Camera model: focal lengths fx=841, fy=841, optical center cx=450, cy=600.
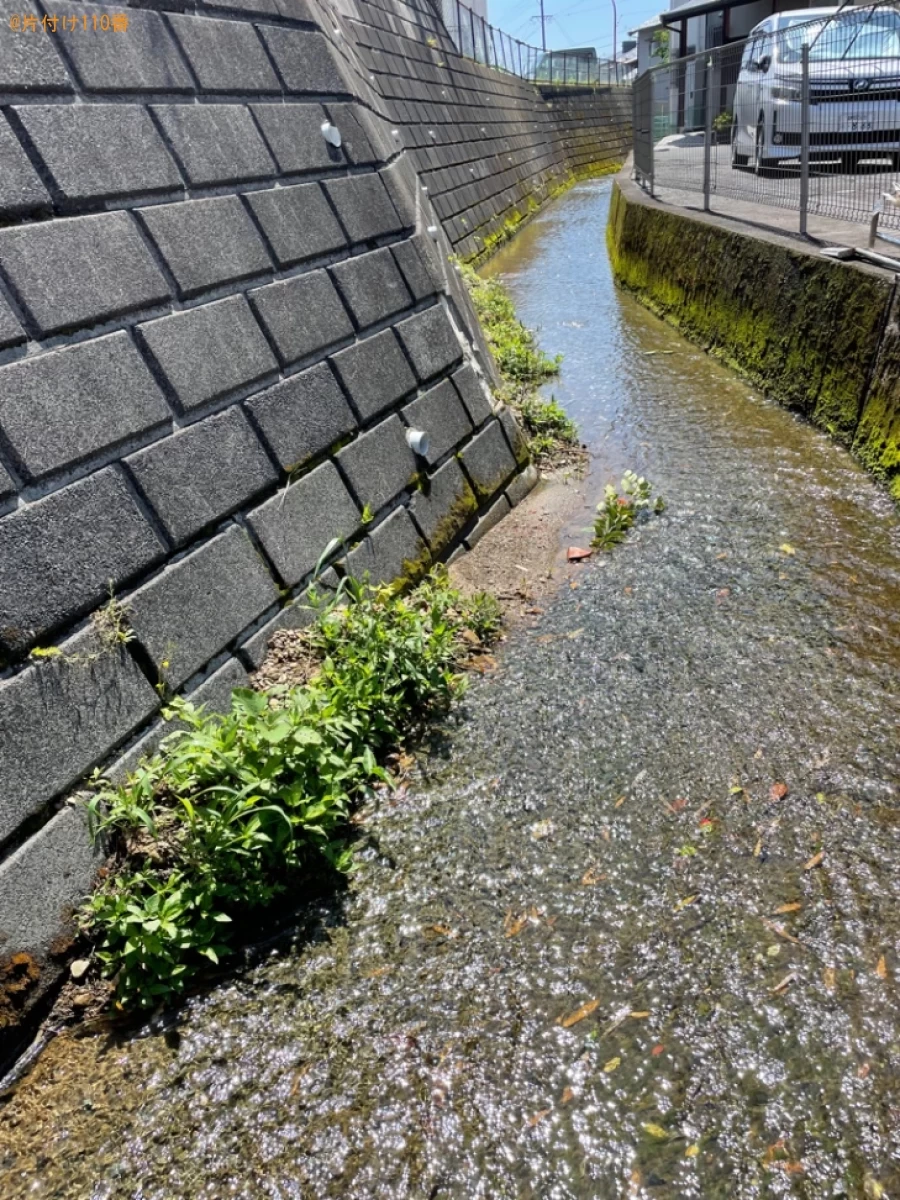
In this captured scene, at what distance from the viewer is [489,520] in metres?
5.06

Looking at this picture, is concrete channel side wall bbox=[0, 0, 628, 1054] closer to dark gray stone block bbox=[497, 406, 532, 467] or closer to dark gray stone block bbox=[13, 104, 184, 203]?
dark gray stone block bbox=[13, 104, 184, 203]

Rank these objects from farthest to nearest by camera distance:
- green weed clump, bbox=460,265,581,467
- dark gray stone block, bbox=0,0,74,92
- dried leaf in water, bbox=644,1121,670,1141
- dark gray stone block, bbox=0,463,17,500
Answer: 1. green weed clump, bbox=460,265,581,467
2. dark gray stone block, bbox=0,0,74,92
3. dark gray stone block, bbox=0,463,17,500
4. dried leaf in water, bbox=644,1121,670,1141

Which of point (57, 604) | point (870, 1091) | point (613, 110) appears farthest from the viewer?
point (613, 110)

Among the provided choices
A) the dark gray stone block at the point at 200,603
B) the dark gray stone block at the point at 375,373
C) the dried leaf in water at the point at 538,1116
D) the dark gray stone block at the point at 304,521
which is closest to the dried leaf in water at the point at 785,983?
the dried leaf in water at the point at 538,1116

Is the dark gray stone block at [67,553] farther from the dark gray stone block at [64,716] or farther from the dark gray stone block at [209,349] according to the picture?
the dark gray stone block at [209,349]

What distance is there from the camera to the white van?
6.19 meters

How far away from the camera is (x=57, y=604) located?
2.56 meters

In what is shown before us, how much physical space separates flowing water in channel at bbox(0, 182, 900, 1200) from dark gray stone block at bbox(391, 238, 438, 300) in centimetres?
230

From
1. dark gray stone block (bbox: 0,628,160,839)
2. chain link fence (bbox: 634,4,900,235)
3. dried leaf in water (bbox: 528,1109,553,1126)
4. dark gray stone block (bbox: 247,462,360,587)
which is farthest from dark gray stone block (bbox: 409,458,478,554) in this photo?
chain link fence (bbox: 634,4,900,235)

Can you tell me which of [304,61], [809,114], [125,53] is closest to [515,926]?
[125,53]

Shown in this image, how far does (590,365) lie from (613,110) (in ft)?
105

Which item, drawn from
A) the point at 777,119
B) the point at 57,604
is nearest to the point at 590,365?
the point at 777,119

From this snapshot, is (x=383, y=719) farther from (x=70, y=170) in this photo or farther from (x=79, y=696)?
(x=70, y=170)

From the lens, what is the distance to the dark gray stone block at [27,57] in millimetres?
2826
